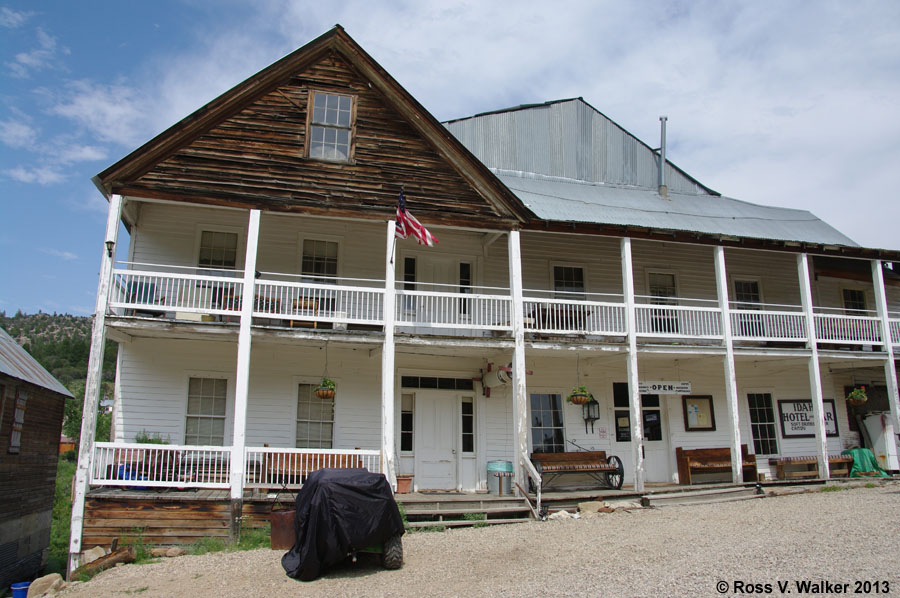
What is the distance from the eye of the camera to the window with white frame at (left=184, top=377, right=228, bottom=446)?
1498 cm

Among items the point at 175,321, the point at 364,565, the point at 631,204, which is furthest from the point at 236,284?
the point at 631,204

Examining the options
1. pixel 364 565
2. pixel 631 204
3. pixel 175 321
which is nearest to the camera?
pixel 364 565

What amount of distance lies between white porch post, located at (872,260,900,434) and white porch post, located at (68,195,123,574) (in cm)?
1903

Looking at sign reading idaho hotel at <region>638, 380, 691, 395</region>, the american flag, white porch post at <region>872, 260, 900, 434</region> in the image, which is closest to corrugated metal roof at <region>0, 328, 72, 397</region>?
the american flag

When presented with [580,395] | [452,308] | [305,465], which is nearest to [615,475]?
[580,395]

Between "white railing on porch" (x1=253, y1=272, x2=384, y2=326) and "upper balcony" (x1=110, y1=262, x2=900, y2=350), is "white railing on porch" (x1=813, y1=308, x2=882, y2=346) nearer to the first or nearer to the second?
"upper balcony" (x1=110, y1=262, x2=900, y2=350)

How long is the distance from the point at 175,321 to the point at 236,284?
174cm

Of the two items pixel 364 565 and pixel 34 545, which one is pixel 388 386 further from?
pixel 34 545

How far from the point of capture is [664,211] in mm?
19328

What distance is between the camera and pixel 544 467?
1495cm

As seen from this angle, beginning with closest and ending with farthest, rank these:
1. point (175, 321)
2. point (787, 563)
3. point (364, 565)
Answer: point (787, 563), point (364, 565), point (175, 321)

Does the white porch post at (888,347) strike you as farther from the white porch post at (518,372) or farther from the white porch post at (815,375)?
the white porch post at (518,372)

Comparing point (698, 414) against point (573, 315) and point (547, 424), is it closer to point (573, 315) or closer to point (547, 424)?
point (547, 424)

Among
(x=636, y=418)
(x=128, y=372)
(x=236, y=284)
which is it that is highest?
(x=236, y=284)
